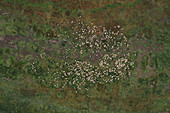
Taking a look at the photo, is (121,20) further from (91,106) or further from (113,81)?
(91,106)

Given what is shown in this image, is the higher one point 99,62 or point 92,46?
point 92,46

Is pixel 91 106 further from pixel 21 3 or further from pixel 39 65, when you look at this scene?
pixel 21 3

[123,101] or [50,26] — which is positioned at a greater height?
[50,26]

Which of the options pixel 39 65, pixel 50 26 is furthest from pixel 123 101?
pixel 50 26

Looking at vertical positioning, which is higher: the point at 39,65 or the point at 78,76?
the point at 39,65

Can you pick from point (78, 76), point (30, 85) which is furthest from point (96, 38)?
point (30, 85)

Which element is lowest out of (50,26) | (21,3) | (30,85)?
(30,85)
